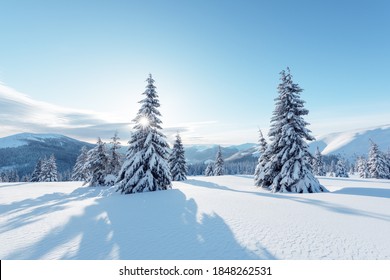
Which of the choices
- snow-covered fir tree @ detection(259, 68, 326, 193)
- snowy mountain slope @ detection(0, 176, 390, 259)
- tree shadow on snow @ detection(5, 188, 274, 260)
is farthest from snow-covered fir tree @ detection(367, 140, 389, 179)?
tree shadow on snow @ detection(5, 188, 274, 260)

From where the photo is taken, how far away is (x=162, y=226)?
26.5ft

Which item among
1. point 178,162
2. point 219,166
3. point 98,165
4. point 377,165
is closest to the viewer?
point 98,165

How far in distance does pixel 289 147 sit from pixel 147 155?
14.0 m

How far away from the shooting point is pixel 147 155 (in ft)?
63.6

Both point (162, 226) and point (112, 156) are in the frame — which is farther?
point (112, 156)

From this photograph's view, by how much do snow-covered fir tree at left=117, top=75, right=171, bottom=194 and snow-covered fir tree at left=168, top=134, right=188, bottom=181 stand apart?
19645 mm

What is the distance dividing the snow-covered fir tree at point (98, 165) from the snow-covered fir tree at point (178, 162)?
42.5 feet

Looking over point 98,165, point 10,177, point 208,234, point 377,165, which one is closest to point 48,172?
point 98,165

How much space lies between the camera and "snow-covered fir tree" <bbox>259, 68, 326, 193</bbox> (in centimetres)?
1892

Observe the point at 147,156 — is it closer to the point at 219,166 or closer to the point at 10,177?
the point at 219,166
